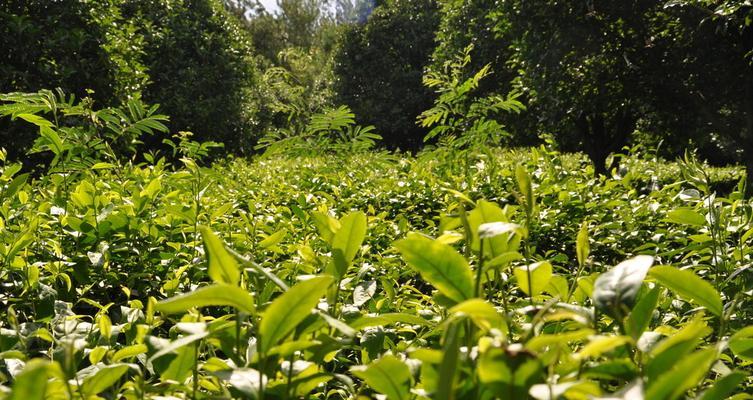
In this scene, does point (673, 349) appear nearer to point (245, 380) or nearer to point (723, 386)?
point (723, 386)

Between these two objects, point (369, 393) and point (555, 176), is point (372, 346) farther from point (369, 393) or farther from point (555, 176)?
point (555, 176)

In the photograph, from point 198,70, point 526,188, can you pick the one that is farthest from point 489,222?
point 198,70

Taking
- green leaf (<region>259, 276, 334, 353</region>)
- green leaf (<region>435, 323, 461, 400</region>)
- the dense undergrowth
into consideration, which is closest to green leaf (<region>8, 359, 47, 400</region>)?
the dense undergrowth

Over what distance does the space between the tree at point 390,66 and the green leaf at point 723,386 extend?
2282cm

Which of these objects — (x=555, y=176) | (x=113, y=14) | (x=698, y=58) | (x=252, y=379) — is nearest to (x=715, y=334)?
(x=252, y=379)

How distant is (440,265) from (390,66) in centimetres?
2377

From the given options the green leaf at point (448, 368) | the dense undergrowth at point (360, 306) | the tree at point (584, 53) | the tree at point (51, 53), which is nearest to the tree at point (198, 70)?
the tree at point (51, 53)

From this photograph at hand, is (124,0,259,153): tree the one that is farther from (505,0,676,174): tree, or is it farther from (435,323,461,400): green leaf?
(435,323,461,400): green leaf

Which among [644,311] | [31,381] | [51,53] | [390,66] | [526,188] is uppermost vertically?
[51,53]

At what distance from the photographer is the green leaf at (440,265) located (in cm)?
72

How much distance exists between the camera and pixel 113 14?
26.7 ft

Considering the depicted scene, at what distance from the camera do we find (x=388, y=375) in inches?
26.8

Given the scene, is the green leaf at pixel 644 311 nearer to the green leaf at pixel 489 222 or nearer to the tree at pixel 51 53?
the green leaf at pixel 489 222

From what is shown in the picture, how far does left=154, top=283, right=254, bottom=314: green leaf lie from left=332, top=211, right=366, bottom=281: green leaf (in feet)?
0.77
